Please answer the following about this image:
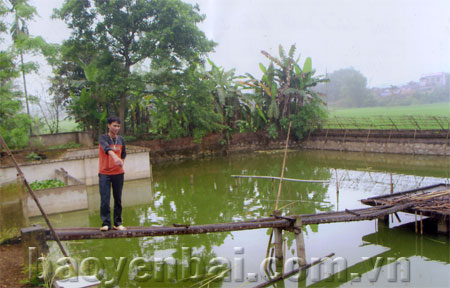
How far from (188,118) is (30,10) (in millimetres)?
9223

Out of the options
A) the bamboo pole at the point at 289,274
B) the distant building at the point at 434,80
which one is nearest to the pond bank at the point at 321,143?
the bamboo pole at the point at 289,274

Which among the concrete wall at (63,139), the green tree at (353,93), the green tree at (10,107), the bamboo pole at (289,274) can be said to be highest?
the green tree at (353,93)

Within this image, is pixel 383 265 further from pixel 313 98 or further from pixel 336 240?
pixel 313 98

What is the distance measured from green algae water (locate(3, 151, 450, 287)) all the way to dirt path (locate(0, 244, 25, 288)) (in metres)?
0.46

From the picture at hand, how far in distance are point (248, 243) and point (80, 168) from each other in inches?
319

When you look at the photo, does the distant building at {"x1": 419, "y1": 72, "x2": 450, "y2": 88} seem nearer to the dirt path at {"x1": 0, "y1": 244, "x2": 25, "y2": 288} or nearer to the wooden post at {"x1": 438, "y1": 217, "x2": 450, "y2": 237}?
the wooden post at {"x1": 438, "y1": 217, "x2": 450, "y2": 237}

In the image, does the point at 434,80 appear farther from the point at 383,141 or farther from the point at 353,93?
the point at 383,141

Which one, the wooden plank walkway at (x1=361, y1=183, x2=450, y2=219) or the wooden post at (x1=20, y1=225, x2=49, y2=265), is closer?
the wooden post at (x1=20, y1=225, x2=49, y2=265)

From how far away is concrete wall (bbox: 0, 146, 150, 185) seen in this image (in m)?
12.5

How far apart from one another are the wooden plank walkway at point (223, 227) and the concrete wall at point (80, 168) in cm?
825

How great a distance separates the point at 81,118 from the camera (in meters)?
19.8

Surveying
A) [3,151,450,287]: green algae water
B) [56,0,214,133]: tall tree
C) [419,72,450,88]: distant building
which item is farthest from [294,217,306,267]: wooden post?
[419,72,450,88]: distant building

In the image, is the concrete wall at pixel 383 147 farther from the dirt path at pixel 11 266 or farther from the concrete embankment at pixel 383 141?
the dirt path at pixel 11 266

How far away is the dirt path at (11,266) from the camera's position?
4855 mm
